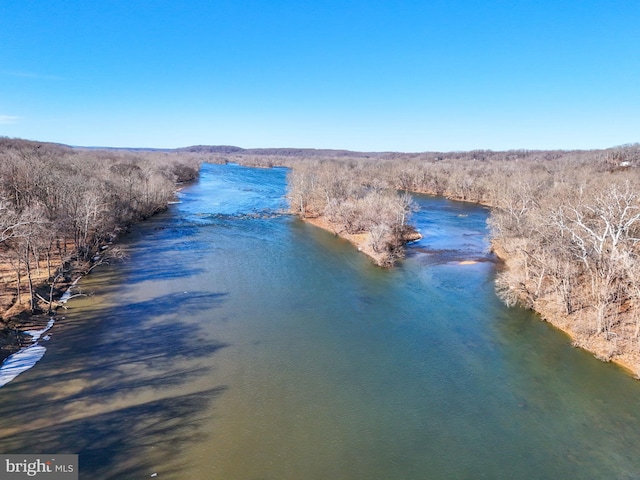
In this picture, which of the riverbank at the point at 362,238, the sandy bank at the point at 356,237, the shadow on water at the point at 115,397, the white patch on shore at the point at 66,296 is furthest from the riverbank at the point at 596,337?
the white patch on shore at the point at 66,296

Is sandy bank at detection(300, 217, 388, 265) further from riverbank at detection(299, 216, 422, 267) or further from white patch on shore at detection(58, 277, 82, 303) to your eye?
white patch on shore at detection(58, 277, 82, 303)

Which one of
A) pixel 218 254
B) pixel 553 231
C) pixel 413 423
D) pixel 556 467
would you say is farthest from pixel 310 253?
pixel 556 467

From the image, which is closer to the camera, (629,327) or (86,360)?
(86,360)

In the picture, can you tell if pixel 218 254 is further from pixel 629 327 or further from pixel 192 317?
pixel 629 327

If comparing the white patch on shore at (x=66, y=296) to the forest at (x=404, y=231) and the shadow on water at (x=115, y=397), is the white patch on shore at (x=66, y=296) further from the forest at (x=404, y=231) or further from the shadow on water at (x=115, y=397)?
the shadow on water at (x=115, y=397)

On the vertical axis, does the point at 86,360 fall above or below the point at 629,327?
below

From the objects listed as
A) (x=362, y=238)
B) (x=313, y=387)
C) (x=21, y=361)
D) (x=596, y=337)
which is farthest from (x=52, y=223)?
(x=596, y=337)
